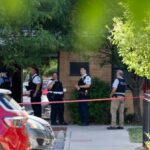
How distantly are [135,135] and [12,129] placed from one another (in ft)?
25.7

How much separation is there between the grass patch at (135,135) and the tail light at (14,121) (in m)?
6.23

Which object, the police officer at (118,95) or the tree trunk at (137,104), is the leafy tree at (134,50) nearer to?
the police officer at (118,95)

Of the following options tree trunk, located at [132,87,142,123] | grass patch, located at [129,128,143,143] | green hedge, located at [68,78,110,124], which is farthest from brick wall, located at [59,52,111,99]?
grass patch, located at [129,128,143,143]

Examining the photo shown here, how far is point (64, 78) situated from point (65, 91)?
0.50 meters

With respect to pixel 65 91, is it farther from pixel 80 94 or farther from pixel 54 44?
pixel 54 44

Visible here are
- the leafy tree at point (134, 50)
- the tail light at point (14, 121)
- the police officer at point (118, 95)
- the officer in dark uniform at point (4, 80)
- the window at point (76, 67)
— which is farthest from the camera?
the window at point (76, 67)

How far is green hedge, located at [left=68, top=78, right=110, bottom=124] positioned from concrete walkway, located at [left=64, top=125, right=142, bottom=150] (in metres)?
0.88

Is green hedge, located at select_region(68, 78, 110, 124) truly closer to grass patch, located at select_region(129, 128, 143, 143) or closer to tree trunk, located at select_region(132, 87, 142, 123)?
tree trunk, located at select_region(132, 87, 142, 123)

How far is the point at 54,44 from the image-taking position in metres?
15.9

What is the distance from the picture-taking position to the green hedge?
17938 mm

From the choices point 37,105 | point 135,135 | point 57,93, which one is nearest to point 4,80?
point 37,105

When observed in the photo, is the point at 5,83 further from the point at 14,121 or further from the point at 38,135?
the point at 14,121

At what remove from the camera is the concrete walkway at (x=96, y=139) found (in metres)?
12.5

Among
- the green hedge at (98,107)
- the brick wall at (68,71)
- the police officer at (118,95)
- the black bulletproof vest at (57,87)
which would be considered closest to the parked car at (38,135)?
the police officer at (118,95)
